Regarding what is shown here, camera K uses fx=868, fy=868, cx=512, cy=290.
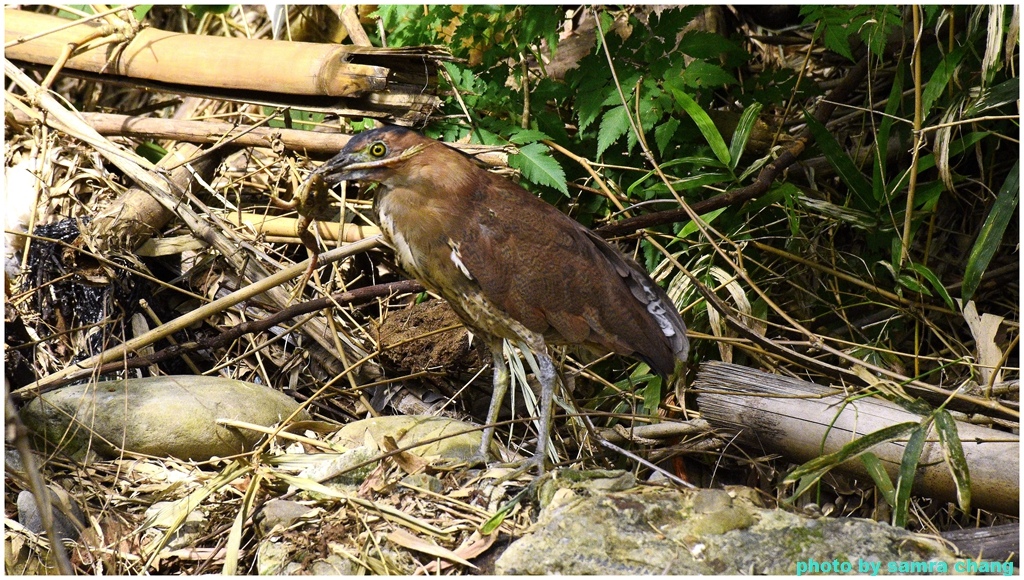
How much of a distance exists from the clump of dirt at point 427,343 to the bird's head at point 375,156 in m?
0.98

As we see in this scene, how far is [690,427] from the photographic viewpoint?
134 inches

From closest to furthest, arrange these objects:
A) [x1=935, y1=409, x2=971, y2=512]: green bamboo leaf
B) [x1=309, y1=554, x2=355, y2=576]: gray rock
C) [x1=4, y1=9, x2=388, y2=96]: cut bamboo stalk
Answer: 1. [x1=309, y1=554, x2=355, y2=576]: gray rock
2. [x1=935, y1=409, x2=971, y2=512]: green bamboo leaf
3. [x1=4, y1=9, x2=388, y2=96]: cut bamboo stalk

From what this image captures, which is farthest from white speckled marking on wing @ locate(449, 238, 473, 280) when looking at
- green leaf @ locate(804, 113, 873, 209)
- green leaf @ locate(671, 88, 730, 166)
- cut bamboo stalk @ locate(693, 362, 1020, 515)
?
green leaf @ locate(804, 113, 873, 209)

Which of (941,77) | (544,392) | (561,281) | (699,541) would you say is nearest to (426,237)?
(561,281)

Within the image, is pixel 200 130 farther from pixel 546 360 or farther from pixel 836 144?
pixel 836 144

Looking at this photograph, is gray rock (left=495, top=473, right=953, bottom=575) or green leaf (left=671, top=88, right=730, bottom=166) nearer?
gray rock (left=495, top=473, right=953, bottom=575)

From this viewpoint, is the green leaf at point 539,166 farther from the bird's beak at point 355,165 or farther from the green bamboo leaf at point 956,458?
the green bamboo leaf at point 956,458

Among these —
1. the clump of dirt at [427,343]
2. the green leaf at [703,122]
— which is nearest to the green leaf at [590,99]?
the green leaf at [703,122]

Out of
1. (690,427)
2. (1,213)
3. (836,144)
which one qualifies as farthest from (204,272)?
(836,144)

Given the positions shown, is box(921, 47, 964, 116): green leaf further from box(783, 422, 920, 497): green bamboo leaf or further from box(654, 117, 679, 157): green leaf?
box(783, 422, 920, 497): green bamboo leaf

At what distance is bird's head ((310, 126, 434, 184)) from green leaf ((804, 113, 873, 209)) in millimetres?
1903

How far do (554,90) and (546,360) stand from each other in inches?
57.4

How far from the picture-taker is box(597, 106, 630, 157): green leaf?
353cm

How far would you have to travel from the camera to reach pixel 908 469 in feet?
8.66
